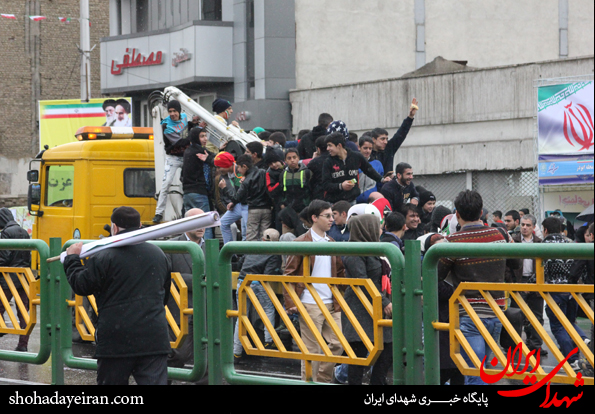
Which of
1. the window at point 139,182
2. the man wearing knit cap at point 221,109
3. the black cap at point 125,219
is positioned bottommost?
the black cap at point 125,219

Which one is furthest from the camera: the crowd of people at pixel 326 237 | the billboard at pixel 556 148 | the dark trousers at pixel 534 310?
the billboard at pixel 556 148

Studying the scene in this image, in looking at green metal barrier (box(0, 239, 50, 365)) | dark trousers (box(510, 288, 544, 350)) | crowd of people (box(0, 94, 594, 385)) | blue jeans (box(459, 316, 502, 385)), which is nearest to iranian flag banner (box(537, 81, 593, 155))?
crowd of people (box(0, 94, 594, 385))

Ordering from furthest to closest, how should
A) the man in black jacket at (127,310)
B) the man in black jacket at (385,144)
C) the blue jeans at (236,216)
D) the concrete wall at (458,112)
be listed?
the concrete wall at (458,112) < the man in black jacket at (385,144) < the blue jeans at (236,216) < the man in black jacket at (127,310)

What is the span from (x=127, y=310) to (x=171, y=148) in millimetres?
7342

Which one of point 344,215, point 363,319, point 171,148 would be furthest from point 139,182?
point 363,319

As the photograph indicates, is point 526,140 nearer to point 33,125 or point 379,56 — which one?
point 379,56

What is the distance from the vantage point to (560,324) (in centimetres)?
468

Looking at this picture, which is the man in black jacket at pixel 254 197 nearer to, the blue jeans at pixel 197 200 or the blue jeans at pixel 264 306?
the blue jeans at pixel 197 200

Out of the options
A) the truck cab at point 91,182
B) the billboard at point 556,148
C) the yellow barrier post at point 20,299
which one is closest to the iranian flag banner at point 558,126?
the billboard at point 556,148

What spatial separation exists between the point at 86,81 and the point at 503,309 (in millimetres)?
23945

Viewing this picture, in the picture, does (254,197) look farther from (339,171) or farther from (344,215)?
(344,215)

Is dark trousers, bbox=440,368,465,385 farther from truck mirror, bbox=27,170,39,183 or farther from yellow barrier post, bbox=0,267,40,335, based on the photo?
truck mirror, bbox=27,170,39,183
